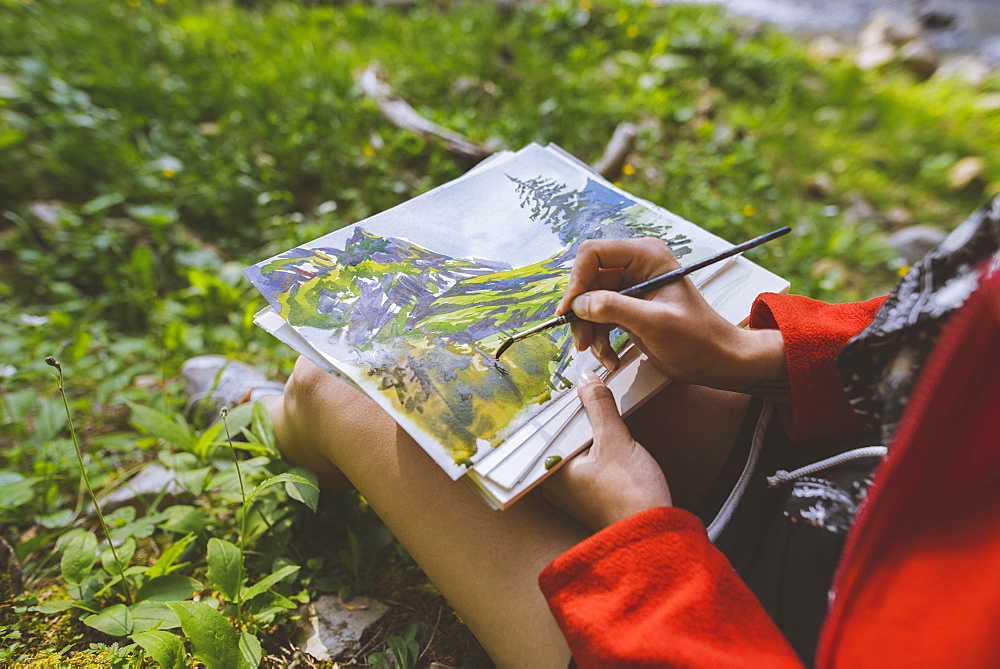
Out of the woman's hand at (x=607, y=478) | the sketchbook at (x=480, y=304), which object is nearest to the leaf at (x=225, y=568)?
the sketchbook at (x=480, y=304)

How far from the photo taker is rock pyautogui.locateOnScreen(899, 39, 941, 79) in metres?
3.25

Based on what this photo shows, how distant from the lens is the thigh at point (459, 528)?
71cm

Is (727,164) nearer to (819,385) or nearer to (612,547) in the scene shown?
(819,385)

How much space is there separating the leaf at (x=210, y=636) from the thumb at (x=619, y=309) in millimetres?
730

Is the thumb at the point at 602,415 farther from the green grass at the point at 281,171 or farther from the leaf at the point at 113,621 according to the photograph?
the leaf at the point at 113,621

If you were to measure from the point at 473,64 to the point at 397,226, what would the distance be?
1617 millimetres

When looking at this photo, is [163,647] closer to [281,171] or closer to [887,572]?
[887,572]

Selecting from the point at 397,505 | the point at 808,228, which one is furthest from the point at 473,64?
the point at 397,505

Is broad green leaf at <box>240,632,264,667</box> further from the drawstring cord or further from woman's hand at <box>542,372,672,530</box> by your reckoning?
the drawstring cord

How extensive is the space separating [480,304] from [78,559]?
32.6 inches

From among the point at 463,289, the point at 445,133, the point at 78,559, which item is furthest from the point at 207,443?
the point at 445,133

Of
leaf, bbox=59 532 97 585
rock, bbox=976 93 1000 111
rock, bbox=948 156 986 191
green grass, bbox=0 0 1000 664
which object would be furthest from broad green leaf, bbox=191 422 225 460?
rock, bbox=976 93 1000 111

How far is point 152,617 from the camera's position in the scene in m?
0.89

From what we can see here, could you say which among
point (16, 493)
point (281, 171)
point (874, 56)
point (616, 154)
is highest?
point (874, 56)
